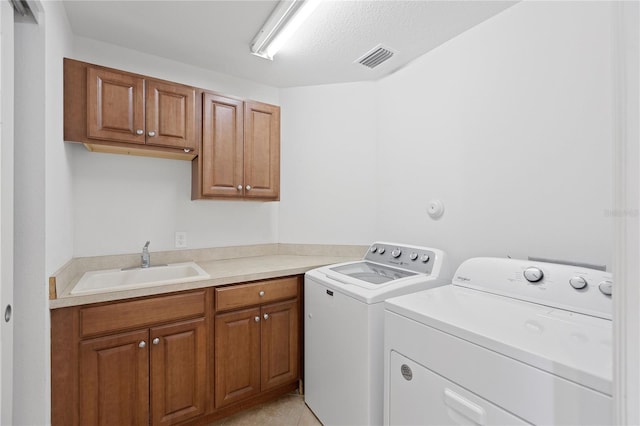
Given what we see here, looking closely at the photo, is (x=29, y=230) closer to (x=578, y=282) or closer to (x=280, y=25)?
(x=280, y=25)

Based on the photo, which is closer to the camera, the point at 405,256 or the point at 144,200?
the point at 405,256

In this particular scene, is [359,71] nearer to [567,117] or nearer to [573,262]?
A: [567,117]

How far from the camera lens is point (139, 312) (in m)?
1.44

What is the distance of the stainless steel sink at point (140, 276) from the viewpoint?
1583 millimetres

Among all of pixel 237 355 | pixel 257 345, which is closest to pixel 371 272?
pixel 257 345

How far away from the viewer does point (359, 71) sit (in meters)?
2.27

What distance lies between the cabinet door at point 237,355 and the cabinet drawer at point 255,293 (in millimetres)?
60

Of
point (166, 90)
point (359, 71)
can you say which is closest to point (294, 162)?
point (359, 71)

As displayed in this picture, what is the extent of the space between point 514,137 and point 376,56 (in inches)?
43.3

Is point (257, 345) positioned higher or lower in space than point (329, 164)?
lower

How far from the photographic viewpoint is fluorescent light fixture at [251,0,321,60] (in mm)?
1483

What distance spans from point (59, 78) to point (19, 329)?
47.4 inches

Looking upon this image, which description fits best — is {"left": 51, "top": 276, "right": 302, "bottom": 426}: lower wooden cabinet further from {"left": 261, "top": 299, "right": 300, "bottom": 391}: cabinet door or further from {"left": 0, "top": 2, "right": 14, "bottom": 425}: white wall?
{"left": 0, "top": 2, "right": 14, "bottom": 425}: white wall

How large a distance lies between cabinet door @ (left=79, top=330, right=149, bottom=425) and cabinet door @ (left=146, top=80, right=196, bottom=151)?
1.15 metres
